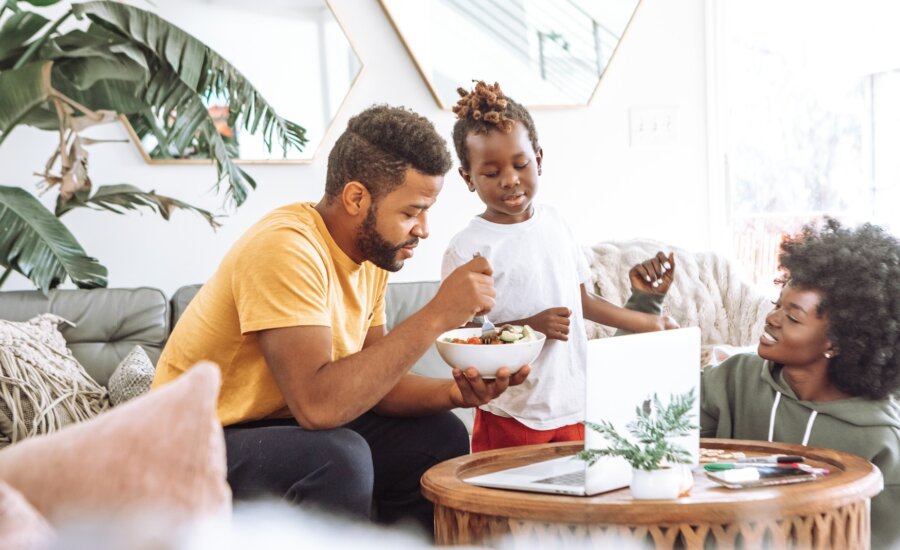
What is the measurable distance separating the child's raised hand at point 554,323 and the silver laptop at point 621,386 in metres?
0.67

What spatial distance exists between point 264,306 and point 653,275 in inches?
41.7

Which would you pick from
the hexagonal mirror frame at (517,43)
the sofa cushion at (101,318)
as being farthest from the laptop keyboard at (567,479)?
the hexagonal mirror frame at (517,43)

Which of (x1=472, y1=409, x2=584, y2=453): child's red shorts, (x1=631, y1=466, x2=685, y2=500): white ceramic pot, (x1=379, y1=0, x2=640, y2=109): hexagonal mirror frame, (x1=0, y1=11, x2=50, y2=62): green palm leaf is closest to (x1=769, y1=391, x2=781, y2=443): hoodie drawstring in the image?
(x1=472, y1=409, x2=584, y2=453): child's red shorts

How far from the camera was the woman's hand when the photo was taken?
2.53 m

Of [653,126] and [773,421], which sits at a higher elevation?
[653,126]

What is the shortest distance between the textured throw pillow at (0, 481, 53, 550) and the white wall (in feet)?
9.92

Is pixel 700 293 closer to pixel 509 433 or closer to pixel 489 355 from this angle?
pixel 509 433

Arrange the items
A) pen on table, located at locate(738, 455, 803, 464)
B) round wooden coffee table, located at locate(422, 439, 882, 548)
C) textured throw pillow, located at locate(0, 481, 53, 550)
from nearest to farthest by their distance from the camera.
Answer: textured throw pillow, located at locate(0, 481, 53, 550) → round wooden coffee table, located at locate(422, 439, 882, 548) → pen on table, located at locate(738, 455, 803, 464)

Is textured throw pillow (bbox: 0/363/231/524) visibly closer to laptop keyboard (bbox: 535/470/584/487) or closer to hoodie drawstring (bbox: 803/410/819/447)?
laptop keyboard (bbox: 535/470/584/487)

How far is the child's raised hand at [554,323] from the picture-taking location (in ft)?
7.68

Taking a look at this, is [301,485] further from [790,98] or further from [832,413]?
[790,98]

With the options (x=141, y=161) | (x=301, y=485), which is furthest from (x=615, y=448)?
(x=141, y=161)

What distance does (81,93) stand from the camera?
3.08m

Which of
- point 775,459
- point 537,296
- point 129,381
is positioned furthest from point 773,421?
point 129,381
